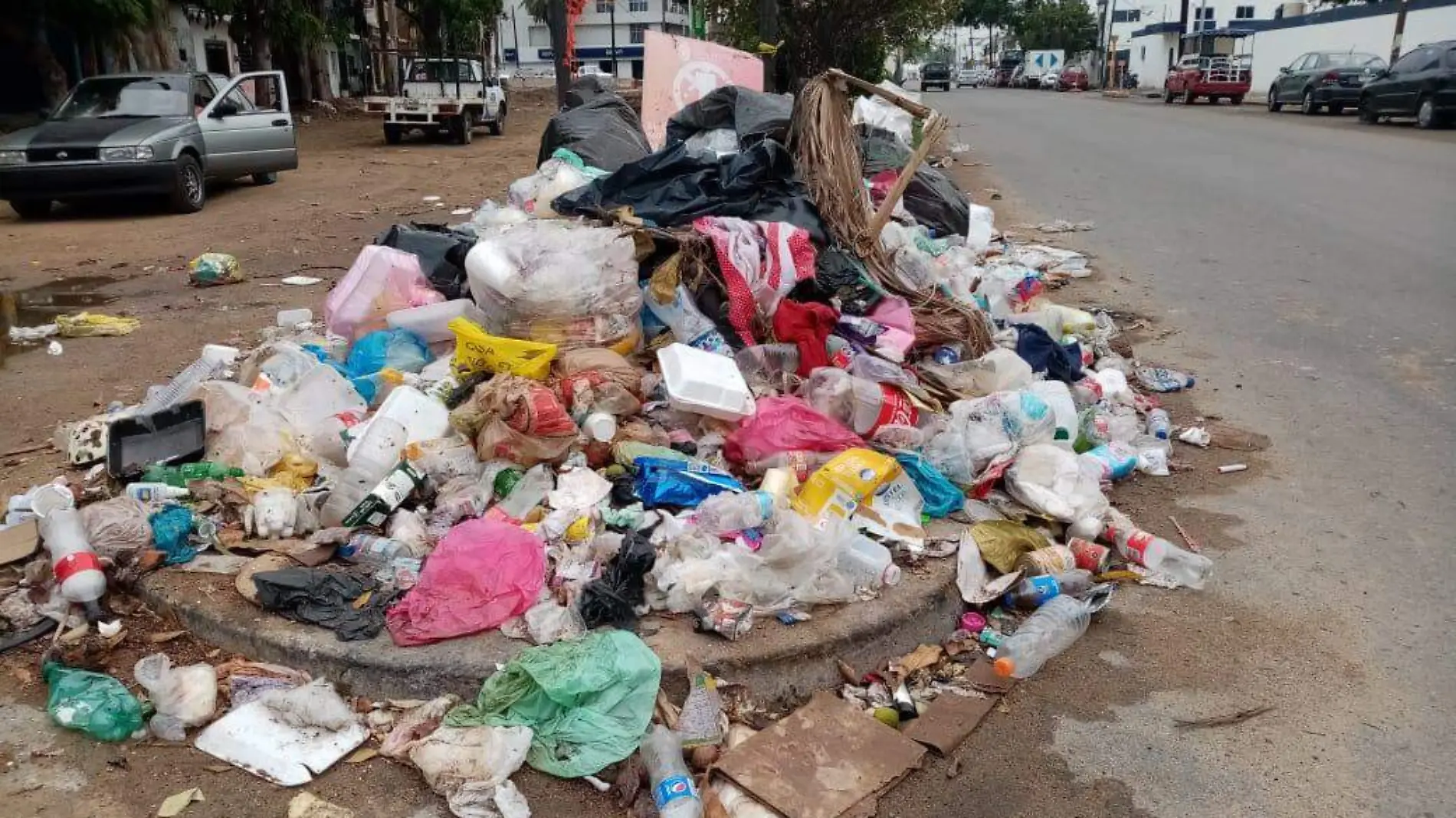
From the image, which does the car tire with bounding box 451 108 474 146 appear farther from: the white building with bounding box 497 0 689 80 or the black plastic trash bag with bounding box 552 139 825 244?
the white building with bounding box 497 0 689 80

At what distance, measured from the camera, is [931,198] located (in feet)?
27.0

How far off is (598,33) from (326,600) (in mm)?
74685

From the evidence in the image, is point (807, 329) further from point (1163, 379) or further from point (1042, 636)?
point (1163, 379)

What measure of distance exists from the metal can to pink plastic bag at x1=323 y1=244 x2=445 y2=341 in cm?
341

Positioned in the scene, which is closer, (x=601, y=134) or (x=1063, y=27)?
(x=601, y=134)

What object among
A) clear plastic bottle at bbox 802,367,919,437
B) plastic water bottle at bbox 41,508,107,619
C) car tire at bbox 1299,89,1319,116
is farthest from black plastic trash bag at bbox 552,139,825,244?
car tire at bbox 1299,89,1319,116

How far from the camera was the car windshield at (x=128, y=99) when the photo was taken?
37.2 feet

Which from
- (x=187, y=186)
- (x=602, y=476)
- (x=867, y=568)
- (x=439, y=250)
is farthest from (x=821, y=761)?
(x=187, y=186)

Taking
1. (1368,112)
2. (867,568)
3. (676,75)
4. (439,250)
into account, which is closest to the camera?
(867,568)

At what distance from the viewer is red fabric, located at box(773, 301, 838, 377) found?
479 cm

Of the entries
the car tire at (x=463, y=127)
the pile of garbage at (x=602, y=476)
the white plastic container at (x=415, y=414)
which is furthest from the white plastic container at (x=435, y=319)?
the car tire at (x=463, y=127)

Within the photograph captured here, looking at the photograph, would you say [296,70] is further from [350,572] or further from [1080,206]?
[350,572]

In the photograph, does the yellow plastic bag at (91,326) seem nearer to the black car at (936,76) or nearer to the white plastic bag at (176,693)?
the white plastic bag at (176,693)

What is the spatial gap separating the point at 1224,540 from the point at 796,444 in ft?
5.35
